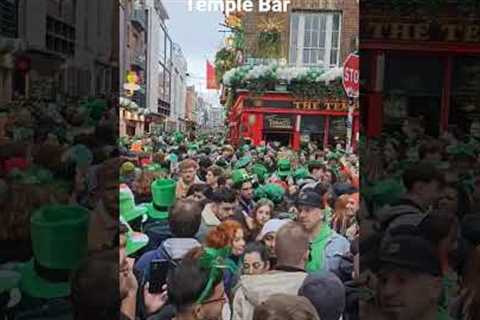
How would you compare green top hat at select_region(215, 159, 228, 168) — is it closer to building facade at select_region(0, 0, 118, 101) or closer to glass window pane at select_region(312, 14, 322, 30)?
building facade at select_region(0, 0, 118, 101)

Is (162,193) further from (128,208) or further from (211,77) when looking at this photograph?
(211,77)

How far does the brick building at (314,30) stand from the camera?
257 cm

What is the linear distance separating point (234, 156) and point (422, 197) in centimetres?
72

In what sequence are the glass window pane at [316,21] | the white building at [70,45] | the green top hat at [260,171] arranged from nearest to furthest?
the white building at [70,45]
the glass window pane at [316,21]
the green top hat at [260,171]

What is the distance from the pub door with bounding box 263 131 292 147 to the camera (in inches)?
110

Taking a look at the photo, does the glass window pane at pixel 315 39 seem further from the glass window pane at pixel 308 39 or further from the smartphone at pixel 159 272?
the smartphone at pixel 159 272

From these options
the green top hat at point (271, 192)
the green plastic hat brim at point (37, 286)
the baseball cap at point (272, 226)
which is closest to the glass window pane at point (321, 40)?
the green top hat at point (271, 192)

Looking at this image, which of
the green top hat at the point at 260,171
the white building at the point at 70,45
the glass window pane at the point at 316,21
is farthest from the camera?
the green top hat at the point at 260,171

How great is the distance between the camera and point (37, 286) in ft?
8.57

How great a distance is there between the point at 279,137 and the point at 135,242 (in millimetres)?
689

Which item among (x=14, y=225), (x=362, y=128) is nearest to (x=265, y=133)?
(x=362, y=128)

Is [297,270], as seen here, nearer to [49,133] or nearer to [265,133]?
[265,133]

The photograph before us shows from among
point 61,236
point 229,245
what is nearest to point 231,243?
point 229,245

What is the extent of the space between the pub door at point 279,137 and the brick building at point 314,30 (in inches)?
11.3
